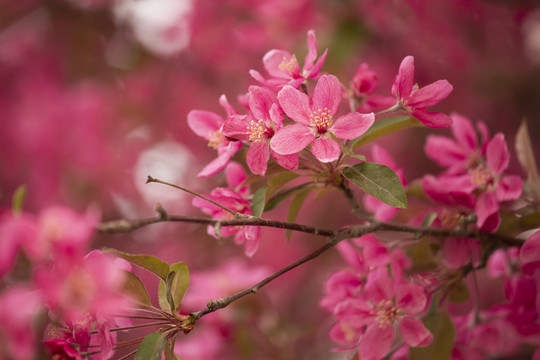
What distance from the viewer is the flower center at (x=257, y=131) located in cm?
63

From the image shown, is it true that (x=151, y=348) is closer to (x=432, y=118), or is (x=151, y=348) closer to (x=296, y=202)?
(x=296, y=202)

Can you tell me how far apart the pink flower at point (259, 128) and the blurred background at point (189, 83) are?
0.92 meters

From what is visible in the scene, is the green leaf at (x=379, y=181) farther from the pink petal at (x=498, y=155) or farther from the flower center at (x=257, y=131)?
the pink petal at (x=498, y=155)

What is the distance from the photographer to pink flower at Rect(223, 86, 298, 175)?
62 cm

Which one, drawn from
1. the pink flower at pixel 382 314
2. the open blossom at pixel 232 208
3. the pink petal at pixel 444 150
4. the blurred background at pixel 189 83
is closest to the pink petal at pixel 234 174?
the open blossom at pixel 232 208

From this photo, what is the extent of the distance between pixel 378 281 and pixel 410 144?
1.40m

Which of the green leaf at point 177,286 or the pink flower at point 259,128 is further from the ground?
the pink flower at point 259,128

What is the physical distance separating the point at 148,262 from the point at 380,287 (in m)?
0.33

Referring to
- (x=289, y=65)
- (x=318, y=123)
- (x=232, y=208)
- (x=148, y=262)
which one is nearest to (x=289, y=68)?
(x=289, y=65)

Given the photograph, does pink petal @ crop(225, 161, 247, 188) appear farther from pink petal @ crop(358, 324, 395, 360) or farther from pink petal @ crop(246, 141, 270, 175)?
pink petal @ crop(358, 324, 395, 360)

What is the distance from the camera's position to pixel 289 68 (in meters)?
0.70

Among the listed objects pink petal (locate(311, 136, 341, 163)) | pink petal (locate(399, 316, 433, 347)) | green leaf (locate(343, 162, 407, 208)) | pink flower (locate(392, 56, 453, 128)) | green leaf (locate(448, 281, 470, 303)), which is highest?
pink flower (locate(392, 56, 453, 128))

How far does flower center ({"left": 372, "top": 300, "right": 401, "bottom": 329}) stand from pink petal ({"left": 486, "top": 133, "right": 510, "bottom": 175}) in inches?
10.9

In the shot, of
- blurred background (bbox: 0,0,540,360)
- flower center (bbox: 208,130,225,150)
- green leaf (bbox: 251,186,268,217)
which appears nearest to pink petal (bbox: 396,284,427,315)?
green leaf (bbox: 251,186,268,217)
